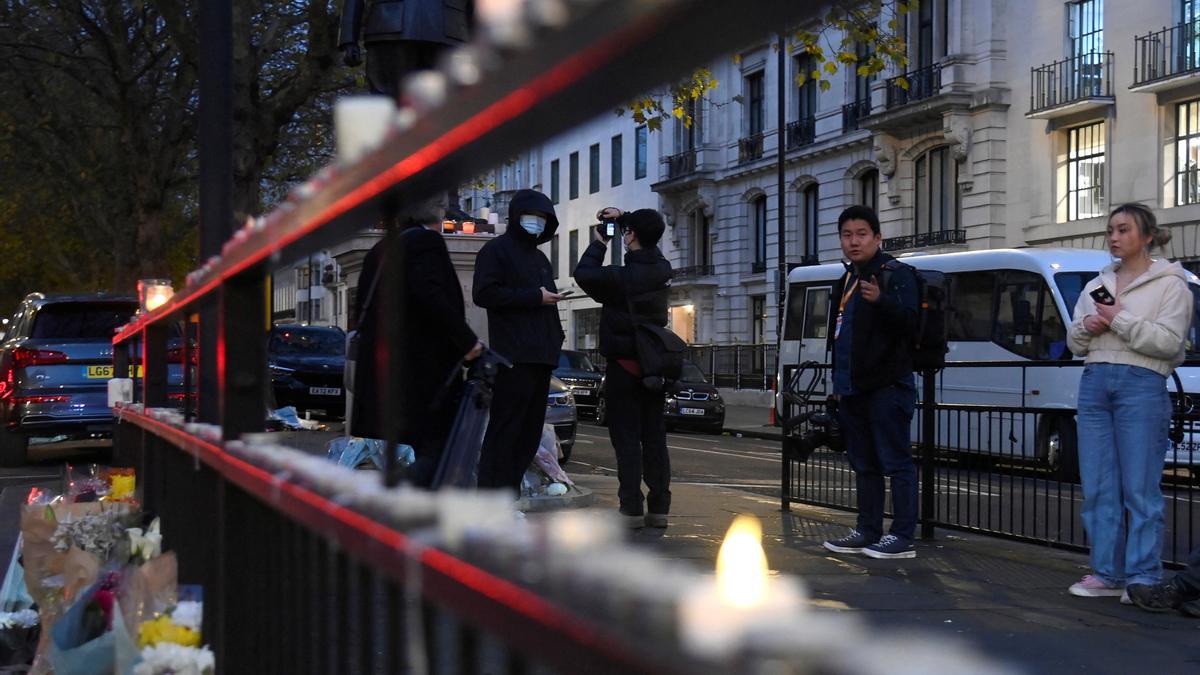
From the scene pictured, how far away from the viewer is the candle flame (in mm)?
790

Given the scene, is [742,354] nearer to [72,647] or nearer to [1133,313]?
[1133,313]

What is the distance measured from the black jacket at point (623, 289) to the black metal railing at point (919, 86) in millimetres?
24880

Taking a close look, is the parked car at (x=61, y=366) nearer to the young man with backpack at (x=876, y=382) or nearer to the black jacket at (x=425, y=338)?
the young man with backpack at (x=876, y=382)

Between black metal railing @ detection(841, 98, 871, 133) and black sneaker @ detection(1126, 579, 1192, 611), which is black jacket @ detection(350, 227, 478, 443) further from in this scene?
black metal railing @ detection(841, 98, 871, 133)

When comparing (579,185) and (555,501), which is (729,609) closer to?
(579,185)

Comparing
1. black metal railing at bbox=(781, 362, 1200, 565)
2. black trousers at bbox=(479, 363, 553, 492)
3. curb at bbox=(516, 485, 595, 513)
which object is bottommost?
curb at bbox=(516, 485, 595, 513)

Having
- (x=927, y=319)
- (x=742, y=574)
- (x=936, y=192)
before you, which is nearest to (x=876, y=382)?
(x=927, y=319)

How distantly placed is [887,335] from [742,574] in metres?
6.51

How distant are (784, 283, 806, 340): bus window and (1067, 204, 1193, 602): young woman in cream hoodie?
1887cm

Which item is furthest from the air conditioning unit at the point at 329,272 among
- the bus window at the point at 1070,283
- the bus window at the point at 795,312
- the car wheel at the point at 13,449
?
the bus window at the point at 795,312

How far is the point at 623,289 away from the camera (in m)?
8.10

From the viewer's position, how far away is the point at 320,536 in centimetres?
175

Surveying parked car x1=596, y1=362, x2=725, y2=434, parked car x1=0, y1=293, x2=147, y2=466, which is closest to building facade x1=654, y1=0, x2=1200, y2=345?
parked car x1=596, y1=362, x2=725, y2=434

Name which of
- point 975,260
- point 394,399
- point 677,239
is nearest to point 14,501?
point 394,399
